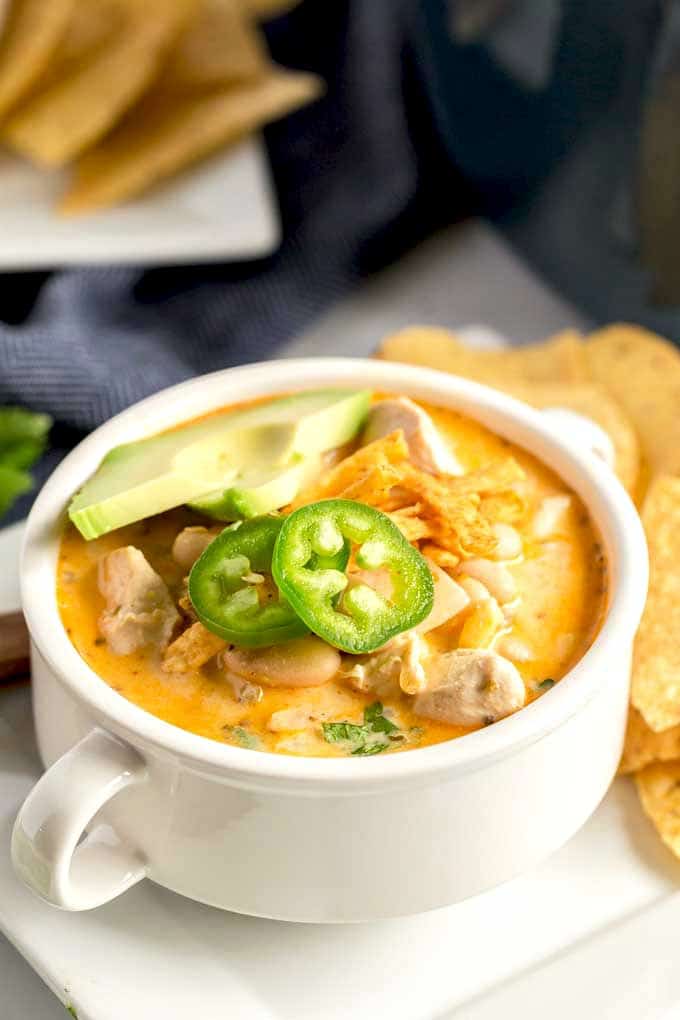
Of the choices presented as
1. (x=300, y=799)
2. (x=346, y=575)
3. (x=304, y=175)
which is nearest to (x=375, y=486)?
(x=346, y=575)

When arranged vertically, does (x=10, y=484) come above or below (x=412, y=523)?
below

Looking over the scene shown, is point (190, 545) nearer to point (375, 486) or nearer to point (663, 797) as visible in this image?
point (375, 486)

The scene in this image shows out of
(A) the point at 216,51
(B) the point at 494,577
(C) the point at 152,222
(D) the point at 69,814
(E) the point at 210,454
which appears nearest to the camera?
(D) the point at 69,814

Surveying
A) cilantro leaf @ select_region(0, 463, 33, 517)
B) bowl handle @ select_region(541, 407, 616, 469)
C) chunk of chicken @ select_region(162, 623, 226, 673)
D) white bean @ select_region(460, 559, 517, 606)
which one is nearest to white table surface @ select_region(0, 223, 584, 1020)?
cilantro leaf @ select_region(0, 463, 33, 517)

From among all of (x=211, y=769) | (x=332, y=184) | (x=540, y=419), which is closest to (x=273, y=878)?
(x=211, y=769)

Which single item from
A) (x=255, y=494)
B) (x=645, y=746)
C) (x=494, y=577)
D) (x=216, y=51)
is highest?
(x=255, y=494)

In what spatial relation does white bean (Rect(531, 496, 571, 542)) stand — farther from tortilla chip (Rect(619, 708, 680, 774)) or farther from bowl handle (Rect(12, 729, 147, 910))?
bowl handle (Rect(12, 729, 147, 910))
